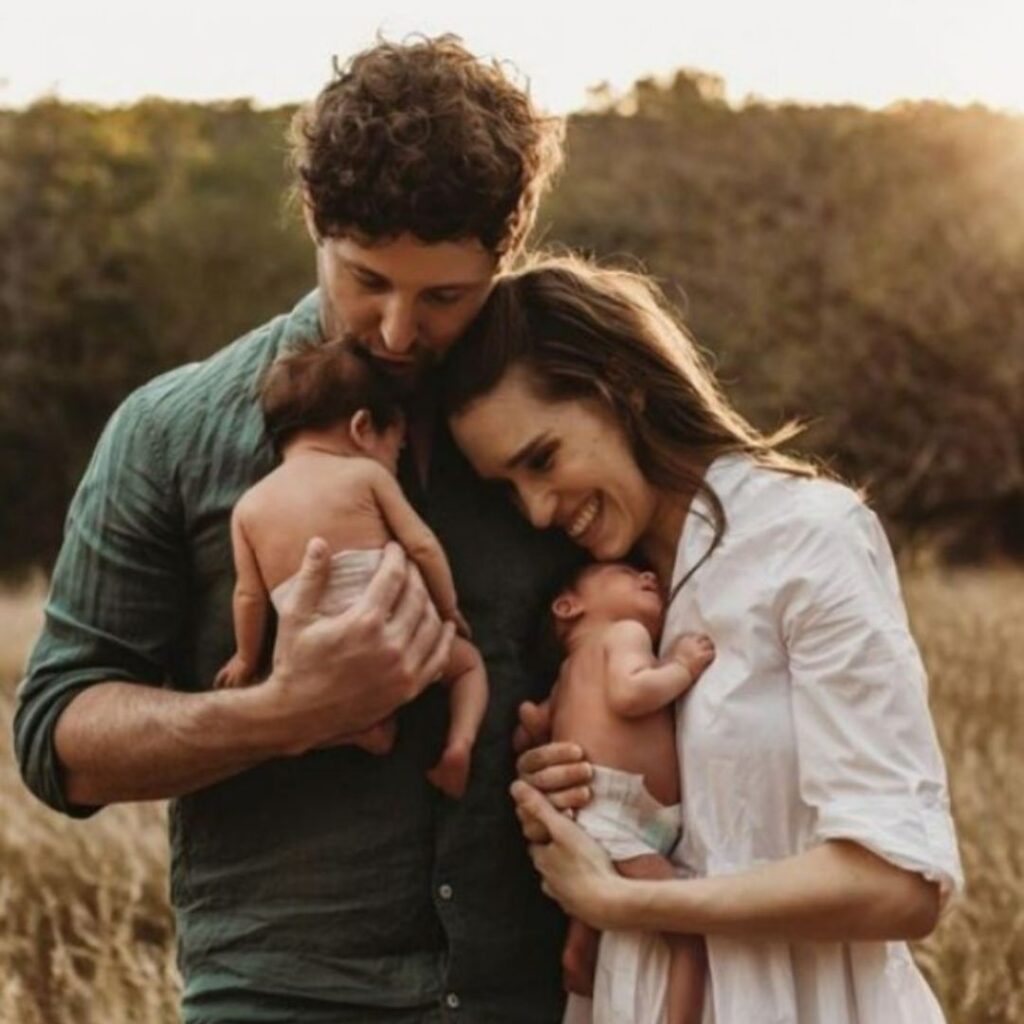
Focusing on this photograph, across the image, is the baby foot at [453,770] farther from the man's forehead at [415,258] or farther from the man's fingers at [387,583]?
the man's forehead at [415,258]

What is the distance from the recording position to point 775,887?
2.94 meters

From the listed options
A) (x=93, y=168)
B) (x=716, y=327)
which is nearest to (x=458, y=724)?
(x=716, y=327)

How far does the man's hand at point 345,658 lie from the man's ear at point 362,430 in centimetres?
20

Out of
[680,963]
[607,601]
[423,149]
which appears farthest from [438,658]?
[423,149]

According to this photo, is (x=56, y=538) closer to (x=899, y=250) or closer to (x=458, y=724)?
(x=899, y=250)

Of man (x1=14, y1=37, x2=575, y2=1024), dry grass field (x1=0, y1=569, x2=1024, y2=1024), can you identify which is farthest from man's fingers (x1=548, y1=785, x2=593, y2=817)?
dry grass field (x1=0, y1=569, x2=1024, y2=1024)

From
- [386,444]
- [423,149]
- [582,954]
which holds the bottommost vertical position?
[582,954]

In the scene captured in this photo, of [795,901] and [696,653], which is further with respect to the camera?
[696,653]

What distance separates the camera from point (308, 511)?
3100 millimetres

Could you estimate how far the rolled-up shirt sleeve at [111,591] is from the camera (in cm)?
312

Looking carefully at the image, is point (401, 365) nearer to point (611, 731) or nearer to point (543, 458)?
point (543, 458)

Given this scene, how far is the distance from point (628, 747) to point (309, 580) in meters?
0.48

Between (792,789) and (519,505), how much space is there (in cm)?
54

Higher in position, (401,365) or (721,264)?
(401,365)
